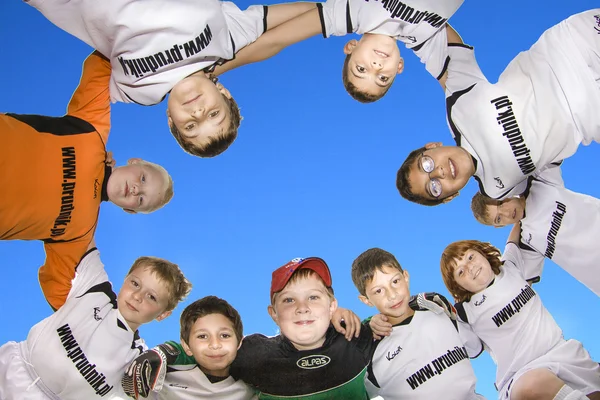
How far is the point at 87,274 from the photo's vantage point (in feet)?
11.4

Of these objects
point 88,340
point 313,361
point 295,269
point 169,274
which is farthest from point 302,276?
point 88,340

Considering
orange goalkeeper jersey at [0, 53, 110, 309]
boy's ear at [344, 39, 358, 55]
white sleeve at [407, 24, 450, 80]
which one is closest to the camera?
orange goalkeeper jersey at [0, 53, 110, 309]

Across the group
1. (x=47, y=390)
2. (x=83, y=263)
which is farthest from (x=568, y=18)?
(x=47, y=390)

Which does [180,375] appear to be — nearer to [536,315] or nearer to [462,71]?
[536,315]

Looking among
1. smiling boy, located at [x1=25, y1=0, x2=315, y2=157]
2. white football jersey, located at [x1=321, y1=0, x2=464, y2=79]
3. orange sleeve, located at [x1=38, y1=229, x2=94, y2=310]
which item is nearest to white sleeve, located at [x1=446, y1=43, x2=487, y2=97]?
white football jersey, located at [x1=321, y1=0, x2=464, y2=79]

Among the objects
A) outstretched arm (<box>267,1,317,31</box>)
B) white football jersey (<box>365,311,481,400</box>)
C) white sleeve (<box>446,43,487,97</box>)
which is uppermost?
outstretched arm (<box>267,1,317,31</box>)

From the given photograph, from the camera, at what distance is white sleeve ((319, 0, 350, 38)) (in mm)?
3541

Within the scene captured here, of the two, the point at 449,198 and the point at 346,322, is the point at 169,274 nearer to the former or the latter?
the point at 346,322

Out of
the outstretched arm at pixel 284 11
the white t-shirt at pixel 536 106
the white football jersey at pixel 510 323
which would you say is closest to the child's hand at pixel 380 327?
the white football jersey at pixel 510 323

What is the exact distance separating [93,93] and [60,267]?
123 centimetres

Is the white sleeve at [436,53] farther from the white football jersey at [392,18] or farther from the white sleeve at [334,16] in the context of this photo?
the white sleeve at [334,16]

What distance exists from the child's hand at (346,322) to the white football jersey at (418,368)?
0.32 m

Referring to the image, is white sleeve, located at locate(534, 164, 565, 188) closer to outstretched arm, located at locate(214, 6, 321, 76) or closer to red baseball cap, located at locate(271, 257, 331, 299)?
red baseball cap, located at locate(271, 257, 331, 299)

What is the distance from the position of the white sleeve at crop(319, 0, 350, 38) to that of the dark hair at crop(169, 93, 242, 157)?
882 millimetres
